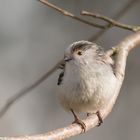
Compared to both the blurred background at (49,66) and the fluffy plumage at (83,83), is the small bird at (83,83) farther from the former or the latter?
the blurred background at (49,66)

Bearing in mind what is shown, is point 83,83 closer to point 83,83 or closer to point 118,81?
point 83,83

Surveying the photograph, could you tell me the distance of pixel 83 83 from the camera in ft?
18.0

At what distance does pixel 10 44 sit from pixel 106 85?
26.7ft

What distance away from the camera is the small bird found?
18.0ft

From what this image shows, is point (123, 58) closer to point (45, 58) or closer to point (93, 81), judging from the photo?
point (93, 81)

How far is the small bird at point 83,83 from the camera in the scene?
547 cm

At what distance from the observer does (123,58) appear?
584 centimetres

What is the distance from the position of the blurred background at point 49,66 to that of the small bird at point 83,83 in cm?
472

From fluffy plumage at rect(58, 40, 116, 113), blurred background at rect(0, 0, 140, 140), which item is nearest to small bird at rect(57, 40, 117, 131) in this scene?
fluffy plumage at rect(58, 40, 116, 113)

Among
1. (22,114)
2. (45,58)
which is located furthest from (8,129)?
(45,58)

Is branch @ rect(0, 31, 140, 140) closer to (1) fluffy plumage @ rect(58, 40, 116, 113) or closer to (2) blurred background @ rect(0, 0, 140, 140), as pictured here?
(1) fluffy plumage @ rect(58, 40, 116, 113)

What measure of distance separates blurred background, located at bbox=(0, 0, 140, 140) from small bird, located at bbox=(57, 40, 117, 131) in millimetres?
4720

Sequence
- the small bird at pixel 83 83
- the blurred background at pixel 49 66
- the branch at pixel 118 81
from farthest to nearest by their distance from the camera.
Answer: the blurred background at pixel 49 66 < the small bird at pixel 83 83 < the branch at pixel 118 81

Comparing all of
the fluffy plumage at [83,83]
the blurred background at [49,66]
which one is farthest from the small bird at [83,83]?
the blurred background at [49,66]
